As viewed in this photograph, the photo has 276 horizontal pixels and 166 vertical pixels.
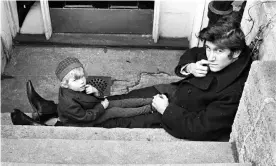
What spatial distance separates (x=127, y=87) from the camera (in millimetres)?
4855

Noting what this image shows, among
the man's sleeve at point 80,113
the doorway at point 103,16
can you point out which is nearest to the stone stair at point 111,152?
the man's sleeve at point 80,113

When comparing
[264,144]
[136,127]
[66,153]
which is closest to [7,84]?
[136,127]

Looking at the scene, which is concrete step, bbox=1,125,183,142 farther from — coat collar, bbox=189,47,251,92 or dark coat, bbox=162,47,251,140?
coat collar, bbox=189,47,251,92

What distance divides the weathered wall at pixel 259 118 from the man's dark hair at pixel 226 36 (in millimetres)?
520

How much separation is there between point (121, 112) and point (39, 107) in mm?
761

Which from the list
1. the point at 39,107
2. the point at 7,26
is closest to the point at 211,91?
the point at 39,107

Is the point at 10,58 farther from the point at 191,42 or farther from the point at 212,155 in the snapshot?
the point at 212,155

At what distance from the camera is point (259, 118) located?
7.60ft

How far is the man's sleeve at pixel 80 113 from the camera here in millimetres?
3309

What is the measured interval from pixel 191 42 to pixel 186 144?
8.68 ft

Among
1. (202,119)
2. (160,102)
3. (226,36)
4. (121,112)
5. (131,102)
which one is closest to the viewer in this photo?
(226,36)

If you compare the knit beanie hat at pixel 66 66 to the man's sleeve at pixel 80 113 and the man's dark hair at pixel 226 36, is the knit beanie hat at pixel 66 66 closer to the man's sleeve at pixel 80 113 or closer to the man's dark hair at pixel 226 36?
the man's sleeve at pixel 80 113

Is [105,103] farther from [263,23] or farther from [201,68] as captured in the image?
[263,23]

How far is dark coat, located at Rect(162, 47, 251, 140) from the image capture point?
3.01 m
